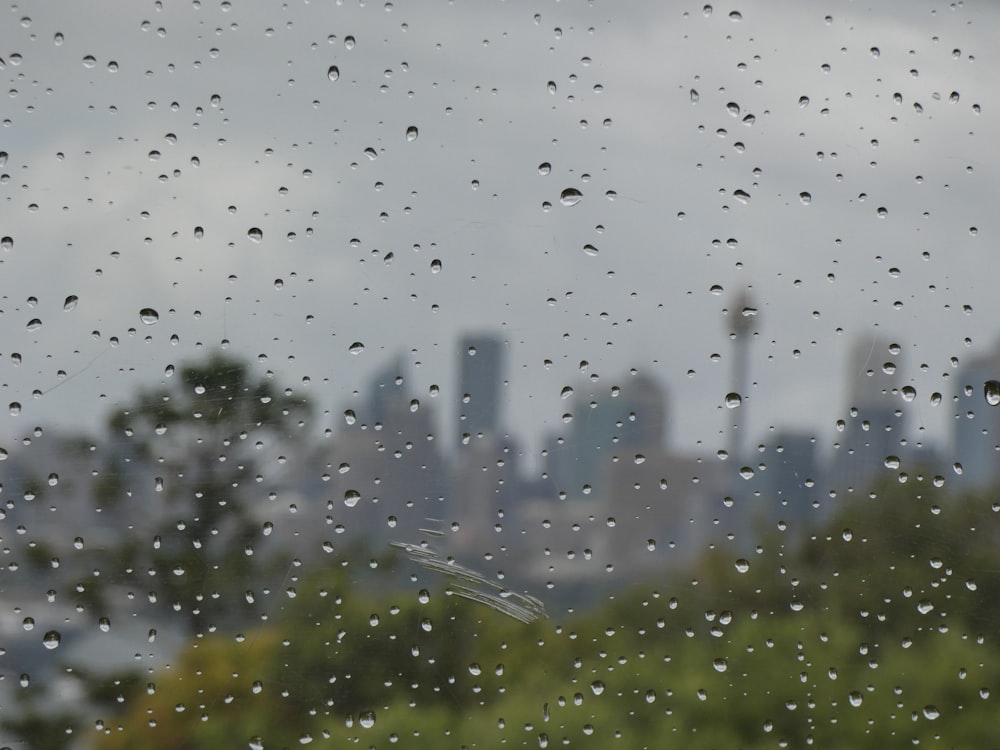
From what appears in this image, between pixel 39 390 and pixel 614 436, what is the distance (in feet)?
2.43

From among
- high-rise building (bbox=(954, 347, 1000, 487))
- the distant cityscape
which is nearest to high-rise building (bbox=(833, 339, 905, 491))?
the distant cityscape

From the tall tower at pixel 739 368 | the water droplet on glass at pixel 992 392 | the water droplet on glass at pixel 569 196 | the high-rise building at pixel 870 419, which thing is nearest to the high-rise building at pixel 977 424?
the water droplet on glass at pixel 992 392

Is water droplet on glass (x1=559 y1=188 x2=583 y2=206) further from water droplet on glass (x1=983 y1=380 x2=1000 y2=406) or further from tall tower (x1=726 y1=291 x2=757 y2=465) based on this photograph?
water droplet on glass (x1=983 y1=380 x2=1000 y2=406)

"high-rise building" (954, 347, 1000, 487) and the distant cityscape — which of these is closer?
the distant cityscape

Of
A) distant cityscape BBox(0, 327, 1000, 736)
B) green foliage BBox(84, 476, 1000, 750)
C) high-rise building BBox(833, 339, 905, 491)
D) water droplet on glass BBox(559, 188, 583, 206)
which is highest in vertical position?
water droplet on glass BBox(559, 188, 583, 206)

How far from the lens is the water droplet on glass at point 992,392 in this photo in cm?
122

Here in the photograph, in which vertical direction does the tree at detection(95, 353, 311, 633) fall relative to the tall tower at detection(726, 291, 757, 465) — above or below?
below

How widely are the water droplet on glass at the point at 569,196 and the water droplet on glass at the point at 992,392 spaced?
0.68 m

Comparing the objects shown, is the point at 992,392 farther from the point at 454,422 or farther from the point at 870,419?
the point at 454,422

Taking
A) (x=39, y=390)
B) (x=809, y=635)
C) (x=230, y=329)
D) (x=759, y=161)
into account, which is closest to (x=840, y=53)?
(x=759, y=161)

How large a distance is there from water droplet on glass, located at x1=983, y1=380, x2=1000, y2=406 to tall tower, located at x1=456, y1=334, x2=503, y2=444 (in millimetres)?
729

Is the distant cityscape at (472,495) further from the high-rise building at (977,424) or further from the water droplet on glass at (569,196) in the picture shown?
the water droplet on glass at (569,196)

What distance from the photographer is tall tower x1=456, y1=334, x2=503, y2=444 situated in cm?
109

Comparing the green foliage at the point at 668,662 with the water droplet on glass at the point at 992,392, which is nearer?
the green foliage at the point at 668,662
